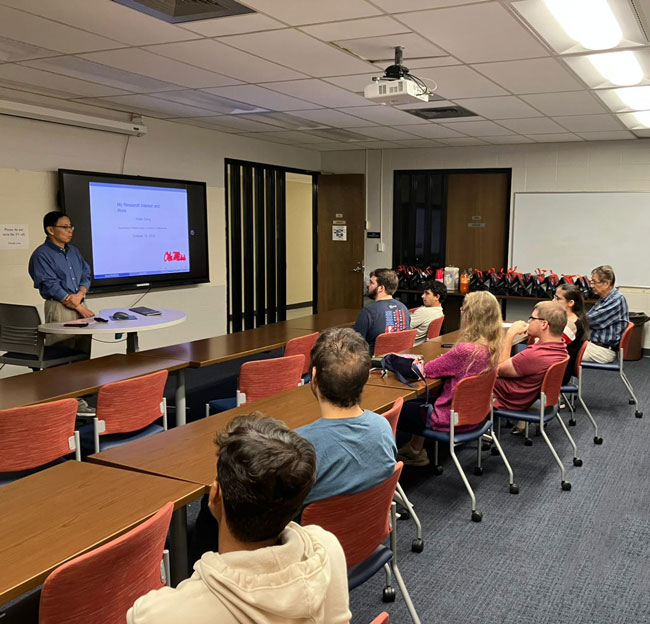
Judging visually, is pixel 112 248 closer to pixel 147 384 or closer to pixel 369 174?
pixel 147 384

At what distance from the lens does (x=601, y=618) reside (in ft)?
8.25

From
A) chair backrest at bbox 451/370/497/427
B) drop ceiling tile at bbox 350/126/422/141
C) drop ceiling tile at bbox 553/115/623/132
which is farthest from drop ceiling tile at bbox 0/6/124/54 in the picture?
drop ceiling tile at bbox 553/115/623/132

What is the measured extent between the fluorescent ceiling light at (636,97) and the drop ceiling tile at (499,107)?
780 millimetres

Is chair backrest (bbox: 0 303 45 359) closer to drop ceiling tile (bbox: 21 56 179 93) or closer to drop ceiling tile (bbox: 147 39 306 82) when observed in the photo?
drop ceiling tile (bbox: 21 56 179 93)

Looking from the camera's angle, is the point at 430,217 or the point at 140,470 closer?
the point at 140,470

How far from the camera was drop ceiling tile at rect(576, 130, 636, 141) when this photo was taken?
733 centimetres

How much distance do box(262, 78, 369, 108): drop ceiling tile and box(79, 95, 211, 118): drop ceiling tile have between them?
3.93ft

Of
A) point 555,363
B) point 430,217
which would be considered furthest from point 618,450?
point 430,217

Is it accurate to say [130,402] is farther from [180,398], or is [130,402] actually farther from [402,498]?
[402,498]

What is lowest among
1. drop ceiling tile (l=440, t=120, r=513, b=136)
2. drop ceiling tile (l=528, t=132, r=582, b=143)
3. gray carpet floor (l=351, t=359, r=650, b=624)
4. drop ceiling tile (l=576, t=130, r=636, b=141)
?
gray carpet floor (l=351, t=359, r=650, b=624)

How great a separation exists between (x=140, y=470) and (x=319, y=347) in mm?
730

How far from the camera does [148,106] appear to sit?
19.8 feet

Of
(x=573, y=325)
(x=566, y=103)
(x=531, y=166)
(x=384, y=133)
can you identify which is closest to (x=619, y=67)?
(x=566, y=103)

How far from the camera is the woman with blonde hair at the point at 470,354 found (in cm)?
348
